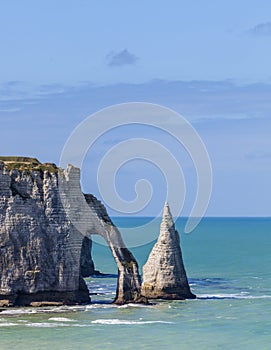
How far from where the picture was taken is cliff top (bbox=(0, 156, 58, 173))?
8151 centimetres

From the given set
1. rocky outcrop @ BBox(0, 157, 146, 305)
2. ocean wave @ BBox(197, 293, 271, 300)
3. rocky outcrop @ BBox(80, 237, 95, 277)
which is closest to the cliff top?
rocky outcrop @ BBox(0, 157, 146, 305)

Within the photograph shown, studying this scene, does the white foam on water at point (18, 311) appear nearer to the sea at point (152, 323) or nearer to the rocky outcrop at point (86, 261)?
the sea at point (152, 323)

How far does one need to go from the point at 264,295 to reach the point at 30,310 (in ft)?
73.5

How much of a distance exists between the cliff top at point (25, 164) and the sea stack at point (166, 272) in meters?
10.9

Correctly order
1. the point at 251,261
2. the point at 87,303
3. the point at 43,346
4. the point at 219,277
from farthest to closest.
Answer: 1. the point at 251,261
2. the point at 219,277
3. the point at 87,303
4. the point at 43,346

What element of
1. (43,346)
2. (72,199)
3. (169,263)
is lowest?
(43,346)

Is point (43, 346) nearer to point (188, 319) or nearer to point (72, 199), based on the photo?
point (188, 319)

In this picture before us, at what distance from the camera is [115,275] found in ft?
366

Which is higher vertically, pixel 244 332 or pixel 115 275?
pixel 115 275

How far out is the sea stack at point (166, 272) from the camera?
84312mm

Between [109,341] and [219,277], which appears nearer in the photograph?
[109,341]

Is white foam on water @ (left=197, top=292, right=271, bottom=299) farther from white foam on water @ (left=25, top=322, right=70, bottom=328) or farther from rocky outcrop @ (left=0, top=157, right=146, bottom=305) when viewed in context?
white foam on water @ (left=25, top=322, right=70, bottom=328)

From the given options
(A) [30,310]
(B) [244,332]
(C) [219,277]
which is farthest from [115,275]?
(B) [244,332]

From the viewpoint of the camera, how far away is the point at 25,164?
82562 mm
